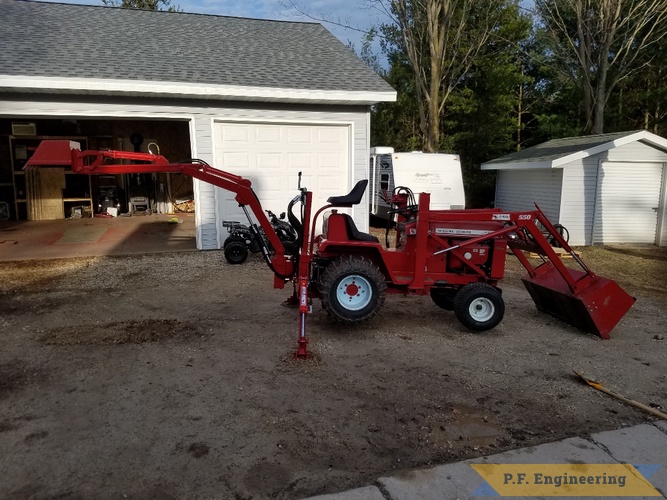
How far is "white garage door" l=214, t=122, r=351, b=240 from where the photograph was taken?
9742 mm

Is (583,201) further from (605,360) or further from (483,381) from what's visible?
(483,381)

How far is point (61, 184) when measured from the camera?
13586 mm

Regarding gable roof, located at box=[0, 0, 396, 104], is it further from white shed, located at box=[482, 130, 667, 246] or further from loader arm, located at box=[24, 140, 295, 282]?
white shed, located at box=[482, 130, 667, 246]

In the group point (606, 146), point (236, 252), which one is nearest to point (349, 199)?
point (236, 252)

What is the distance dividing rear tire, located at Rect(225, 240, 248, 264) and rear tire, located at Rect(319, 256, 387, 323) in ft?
13.1

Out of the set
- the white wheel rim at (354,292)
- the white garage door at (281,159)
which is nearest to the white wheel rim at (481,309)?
the white wheel rim at (354,292)

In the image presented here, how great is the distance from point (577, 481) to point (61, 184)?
46.5 feet

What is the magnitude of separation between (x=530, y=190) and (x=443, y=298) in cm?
868

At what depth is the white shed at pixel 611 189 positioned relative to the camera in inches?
464

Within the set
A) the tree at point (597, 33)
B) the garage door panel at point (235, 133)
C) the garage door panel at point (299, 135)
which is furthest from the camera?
the tree at point (597, 33)

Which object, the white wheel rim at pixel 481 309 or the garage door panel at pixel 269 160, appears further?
the garage door panel at pixel 269 160

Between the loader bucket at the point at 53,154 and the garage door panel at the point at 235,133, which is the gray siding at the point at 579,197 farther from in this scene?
the loader bucket at the point at 53,154

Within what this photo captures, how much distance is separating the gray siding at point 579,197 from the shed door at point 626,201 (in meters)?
0.16
